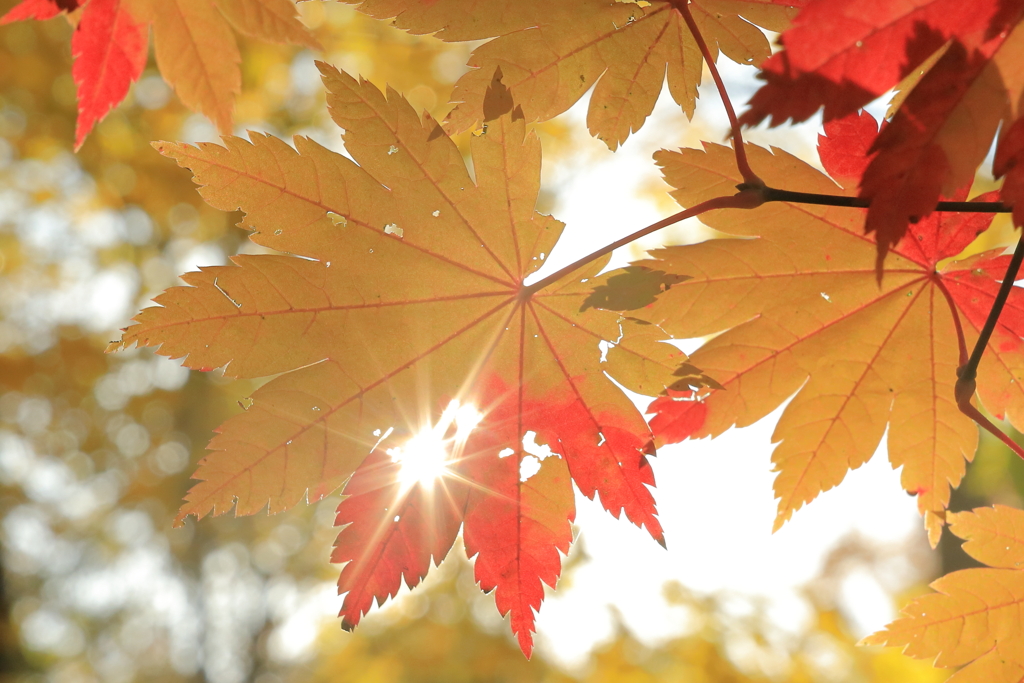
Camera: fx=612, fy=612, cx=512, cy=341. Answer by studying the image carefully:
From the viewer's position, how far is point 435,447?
0.77 metres

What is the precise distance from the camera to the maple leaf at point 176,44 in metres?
0.92

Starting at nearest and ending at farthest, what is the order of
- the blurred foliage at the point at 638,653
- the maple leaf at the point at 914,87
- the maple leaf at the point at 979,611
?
1. the maple leaf at the point at 914,87
2. the maple leaf at the point at 979,611
3. the blurred foliage at the point at 638,653

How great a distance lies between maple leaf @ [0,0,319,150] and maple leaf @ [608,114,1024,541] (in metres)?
0.67

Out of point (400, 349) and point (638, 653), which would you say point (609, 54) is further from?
point (638, 653)

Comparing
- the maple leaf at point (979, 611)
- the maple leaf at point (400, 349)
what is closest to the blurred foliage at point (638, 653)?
the maple leaf at point (979, 611)

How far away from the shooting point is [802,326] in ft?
2.67

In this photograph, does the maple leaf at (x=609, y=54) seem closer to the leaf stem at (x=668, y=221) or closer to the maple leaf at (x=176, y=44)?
the leaf stem at (x=668, y=221)

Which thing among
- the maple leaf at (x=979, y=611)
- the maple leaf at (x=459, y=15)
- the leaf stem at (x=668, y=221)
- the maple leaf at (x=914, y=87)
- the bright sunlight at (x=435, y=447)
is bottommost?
the maple leaf at (x=979, y=611)

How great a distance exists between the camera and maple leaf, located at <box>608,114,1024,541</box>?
2.50 ft

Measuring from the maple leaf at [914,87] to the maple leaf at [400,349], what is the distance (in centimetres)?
33

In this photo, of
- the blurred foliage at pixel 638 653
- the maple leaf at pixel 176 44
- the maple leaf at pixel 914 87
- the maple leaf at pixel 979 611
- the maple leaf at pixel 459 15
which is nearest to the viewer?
the maple leaf at pixel 914 87

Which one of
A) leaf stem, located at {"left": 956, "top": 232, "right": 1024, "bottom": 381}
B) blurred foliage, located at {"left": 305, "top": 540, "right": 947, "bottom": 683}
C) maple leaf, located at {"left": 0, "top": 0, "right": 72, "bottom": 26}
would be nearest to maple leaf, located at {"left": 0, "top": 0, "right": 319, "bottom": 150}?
maple leaf, located at {"left": 0, "top": 0, "right": 72, "bottom": 26}

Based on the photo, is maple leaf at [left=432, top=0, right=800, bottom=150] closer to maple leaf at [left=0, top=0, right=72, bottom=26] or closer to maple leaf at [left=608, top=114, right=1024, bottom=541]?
maple leaf at [left=608, top=114, right=1024, bottom=541]

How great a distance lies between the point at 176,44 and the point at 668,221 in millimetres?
860
